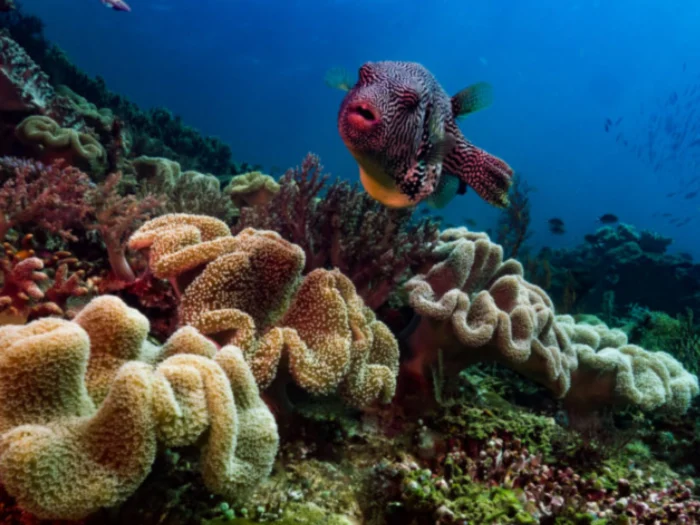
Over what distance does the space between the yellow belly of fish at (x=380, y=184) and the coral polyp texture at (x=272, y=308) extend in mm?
687

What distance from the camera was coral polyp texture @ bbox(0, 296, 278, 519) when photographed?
1.50 metres

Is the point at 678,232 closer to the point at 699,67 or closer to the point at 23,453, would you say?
the point at 699,67

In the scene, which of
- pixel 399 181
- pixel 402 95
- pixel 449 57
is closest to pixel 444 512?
pixel 399 181

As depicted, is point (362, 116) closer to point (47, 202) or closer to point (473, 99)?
point (473, 99)

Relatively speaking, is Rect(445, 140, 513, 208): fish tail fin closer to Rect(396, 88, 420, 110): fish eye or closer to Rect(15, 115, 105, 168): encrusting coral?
Rect(396, 88, 420, 110): fish eye

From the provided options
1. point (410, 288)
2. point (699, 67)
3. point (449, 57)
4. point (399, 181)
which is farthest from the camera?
point (699, 67)

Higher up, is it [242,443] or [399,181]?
[399,181]

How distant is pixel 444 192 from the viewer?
8.07ft

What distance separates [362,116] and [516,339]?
2.16 metres

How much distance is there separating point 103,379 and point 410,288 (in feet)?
7.30

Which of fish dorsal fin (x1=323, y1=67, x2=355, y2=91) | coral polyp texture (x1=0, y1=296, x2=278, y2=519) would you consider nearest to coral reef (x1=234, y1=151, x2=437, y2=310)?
fish dorsal fin (x1=323, y1=67, x2=355, y2=91)

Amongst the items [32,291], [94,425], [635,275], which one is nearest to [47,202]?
[32,291]

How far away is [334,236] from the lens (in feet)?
11.9

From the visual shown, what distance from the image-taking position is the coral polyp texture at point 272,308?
2.47m
